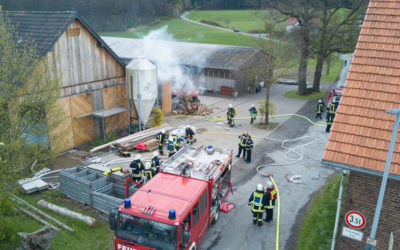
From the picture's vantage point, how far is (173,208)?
813 cm

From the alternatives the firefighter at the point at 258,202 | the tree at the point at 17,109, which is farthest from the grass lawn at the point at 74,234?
the firefighter at the point at 258,202

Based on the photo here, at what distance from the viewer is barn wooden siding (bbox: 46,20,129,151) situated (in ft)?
53.9

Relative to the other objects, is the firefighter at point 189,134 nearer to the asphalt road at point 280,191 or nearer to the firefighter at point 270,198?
the asphalt road at point 280,191

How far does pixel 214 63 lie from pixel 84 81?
1575 cm

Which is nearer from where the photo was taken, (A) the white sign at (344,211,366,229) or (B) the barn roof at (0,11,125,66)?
(A) the white sign at (344,211,366,229)

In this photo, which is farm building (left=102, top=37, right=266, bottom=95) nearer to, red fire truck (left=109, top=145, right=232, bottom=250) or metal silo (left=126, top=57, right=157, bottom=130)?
metal silo (left=126, top=57, right=157, bottom=130)

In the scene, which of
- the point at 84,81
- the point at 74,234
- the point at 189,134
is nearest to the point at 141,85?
the point at 84,81

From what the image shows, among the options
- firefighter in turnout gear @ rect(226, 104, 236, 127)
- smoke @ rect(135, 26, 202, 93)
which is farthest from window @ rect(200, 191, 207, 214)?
smoke @ rect(135, 26, 202, 93)

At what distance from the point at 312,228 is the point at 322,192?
9.44ft

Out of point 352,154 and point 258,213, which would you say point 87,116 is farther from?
point 352,154

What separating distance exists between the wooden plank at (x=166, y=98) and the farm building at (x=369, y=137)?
16.0 metres

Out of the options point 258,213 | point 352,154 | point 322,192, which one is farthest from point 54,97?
point 322,192

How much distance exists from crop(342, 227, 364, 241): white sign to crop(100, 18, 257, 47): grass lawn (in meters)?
49.5

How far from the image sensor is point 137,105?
19.5m
